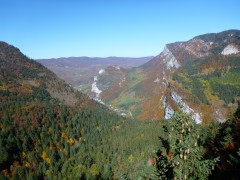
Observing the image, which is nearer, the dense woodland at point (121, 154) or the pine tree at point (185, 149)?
the pine tree at point (185, 149)

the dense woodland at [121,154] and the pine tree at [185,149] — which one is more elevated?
the pine tree at [185,149]

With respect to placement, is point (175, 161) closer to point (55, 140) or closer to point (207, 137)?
point (207, 137)

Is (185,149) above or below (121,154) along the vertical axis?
above

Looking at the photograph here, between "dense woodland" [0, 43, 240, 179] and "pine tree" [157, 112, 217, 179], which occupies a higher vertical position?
"pine tree" [157, 112, 217, 179]

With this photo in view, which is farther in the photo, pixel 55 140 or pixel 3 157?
pixel 55 140

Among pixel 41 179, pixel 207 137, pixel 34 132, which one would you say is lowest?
pixel 41 179

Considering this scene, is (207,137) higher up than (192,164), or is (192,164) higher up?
(192,164)

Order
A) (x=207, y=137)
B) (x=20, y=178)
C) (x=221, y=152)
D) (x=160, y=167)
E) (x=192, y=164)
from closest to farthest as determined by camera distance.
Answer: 1. (x=192, y=164)
2. (x=160, y=167)
3. (x=221, y=152)
4. (x=207, y=137)
5. (x=20, y=178)

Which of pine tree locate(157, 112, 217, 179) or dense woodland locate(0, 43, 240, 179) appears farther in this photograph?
dense woodland locate(0, 43, 240, 179)

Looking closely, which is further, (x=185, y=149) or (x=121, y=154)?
(x=121, y=154)

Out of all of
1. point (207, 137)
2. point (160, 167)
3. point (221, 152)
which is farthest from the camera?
point (207, 137)

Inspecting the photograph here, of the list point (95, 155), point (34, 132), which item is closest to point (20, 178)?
point (95, 155)
